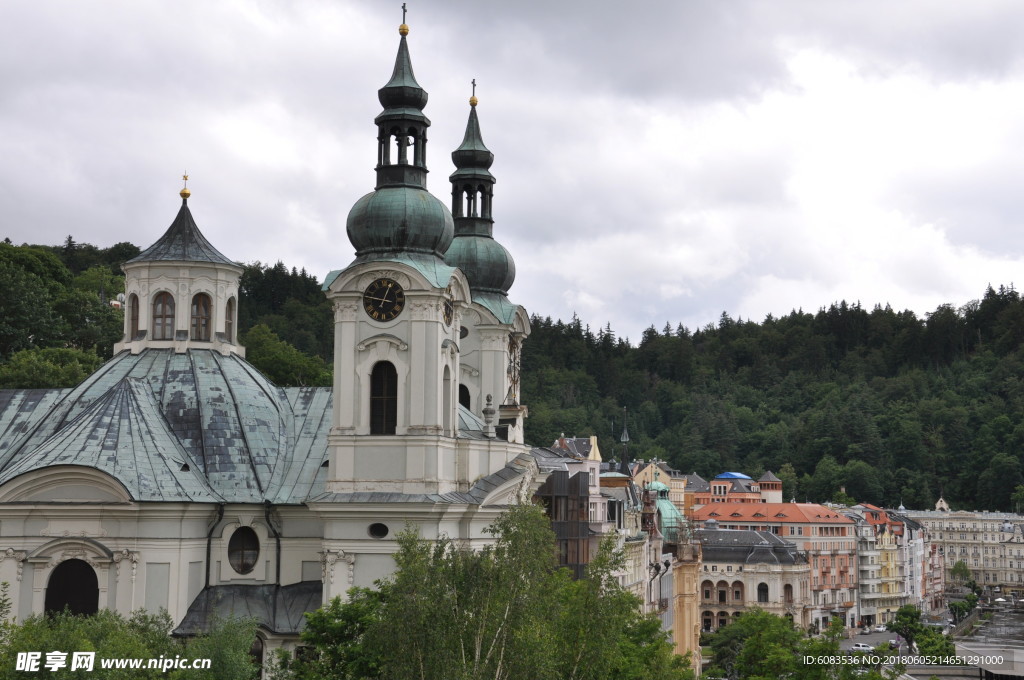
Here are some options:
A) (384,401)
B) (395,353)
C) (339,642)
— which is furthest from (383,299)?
(339,642)

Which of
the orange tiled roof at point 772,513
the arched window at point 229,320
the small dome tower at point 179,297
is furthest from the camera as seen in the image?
the orange tiled roof at point 772,513

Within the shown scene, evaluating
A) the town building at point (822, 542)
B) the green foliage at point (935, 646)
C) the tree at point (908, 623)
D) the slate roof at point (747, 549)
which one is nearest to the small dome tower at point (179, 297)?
the green foliage at point (935, 646)

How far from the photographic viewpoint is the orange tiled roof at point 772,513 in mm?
151375

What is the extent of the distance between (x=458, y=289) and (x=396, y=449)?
6468 mm

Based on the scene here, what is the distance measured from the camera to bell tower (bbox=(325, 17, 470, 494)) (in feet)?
155

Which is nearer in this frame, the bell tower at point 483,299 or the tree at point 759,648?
the tree at point 759,648

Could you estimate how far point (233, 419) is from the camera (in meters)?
51.7

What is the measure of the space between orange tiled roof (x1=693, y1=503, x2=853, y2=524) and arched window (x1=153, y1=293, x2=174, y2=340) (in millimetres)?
107414

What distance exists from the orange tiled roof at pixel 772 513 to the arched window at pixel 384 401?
358ft

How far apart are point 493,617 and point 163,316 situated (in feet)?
89.2

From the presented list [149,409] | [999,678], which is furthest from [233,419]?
[999,678]

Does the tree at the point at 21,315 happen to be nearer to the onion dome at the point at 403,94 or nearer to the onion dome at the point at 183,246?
Result: the onion dome at the point at 183,246

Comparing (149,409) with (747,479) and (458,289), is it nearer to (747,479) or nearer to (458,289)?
(458,289)

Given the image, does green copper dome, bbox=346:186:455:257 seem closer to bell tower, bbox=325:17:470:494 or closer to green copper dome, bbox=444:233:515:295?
bell tower, bbox=325:17:470:494
